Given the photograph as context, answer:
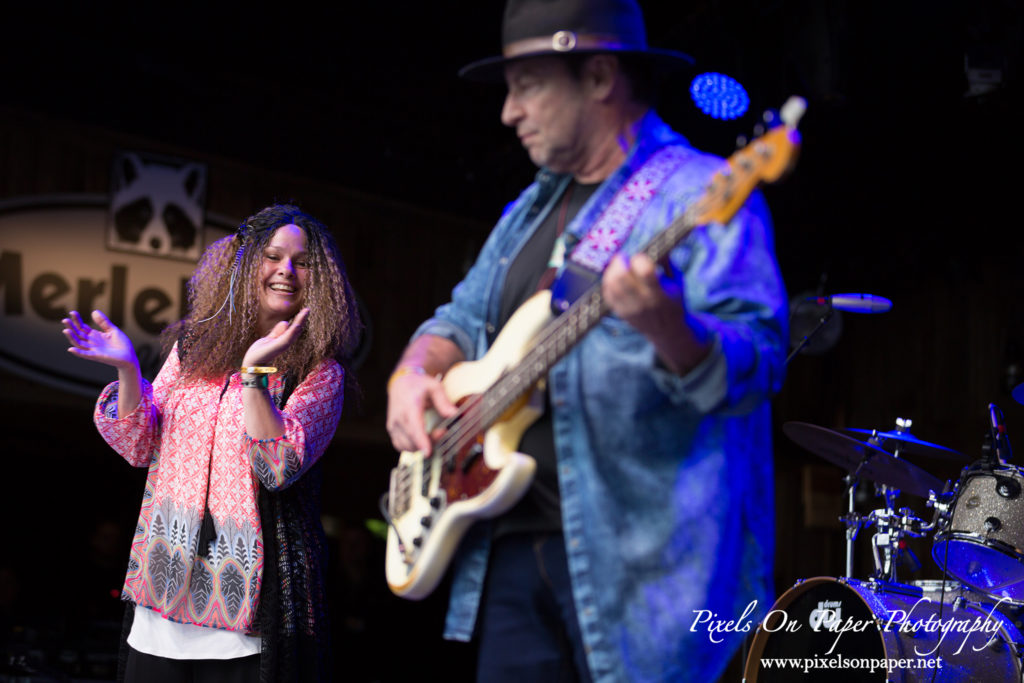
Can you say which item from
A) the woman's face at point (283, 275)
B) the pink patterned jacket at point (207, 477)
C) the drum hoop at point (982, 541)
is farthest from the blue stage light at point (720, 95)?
the pink patterned jacket at point (207, 477)

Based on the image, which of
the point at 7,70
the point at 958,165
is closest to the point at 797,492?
the point at 958,165

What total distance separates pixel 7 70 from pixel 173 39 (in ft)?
3.17

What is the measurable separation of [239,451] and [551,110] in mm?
1173

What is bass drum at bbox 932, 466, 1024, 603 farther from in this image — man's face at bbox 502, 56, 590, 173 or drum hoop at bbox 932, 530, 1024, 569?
man's face at bbox 502, 56, 590, 173

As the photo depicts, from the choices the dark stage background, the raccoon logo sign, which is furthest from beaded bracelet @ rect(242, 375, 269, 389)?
the raccoon logo sign

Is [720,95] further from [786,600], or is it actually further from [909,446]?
[786,600]

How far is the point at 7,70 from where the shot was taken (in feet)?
20.1

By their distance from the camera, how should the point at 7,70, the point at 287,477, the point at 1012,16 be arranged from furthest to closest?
the point at 7,70 < the point at 1012,16 < the point at 287,477

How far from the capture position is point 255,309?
8.56 ft

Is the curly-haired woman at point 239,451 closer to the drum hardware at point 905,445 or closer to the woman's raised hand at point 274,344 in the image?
the woman's raised hand at point 274,344

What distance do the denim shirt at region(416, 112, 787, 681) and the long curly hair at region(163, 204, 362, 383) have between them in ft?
3.44

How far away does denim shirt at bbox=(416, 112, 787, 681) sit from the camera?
5.15 ft

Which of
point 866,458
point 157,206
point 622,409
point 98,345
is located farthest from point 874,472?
point 157,206

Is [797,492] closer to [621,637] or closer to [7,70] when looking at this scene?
[7,70]
